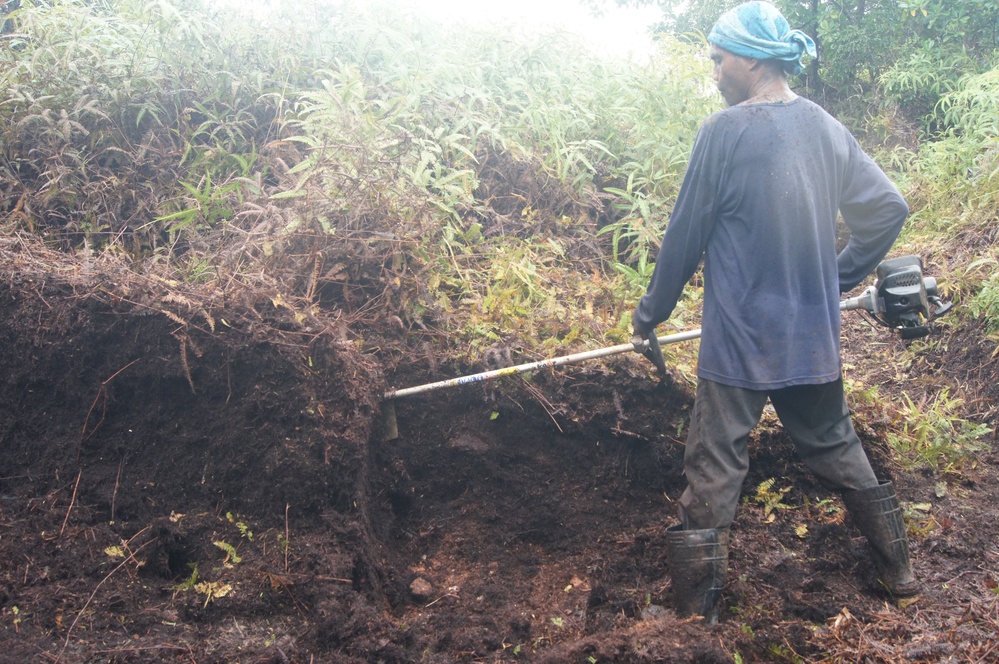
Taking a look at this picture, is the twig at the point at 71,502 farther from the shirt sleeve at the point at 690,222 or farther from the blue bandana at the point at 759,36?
the blue bandana at the point at 759,36

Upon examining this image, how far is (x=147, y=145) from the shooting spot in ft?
14.1

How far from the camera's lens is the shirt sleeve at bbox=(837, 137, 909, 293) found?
110 inches

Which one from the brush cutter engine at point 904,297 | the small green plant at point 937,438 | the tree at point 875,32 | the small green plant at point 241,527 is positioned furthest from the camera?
the tree at point 875,32

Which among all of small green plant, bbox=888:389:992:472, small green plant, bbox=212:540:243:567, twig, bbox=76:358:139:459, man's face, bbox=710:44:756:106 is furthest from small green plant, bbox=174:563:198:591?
small green plant, bbox=888:389:992:472

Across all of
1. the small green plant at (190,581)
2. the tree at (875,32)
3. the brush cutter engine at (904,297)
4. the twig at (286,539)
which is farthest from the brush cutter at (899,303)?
the tree at (875,32)

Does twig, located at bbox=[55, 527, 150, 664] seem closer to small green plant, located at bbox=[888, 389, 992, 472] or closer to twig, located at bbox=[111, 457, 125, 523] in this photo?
twig, located at bbox=[111, 457, 125, 523]

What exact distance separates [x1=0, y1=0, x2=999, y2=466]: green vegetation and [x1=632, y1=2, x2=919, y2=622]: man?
999mm

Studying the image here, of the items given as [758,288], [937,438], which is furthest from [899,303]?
[937,438]

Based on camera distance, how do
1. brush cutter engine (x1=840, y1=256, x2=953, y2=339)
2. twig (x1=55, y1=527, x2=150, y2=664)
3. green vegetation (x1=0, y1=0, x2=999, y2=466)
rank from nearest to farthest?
twig (x1=55, y1=527, x2=150, y2=664)
brush cutter engine (x1=840, y1=256, x2=953, y2=339)
green vegetation (x1=0, y1=0, x2=999, y2=466)

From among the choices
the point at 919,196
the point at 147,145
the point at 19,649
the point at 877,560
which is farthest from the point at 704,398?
the point at 919,196

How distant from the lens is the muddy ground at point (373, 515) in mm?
2654

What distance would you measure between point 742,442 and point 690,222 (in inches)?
31.0

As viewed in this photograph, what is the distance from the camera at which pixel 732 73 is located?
2.71 metres

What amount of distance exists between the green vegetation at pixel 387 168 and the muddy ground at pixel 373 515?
0.29 meters
